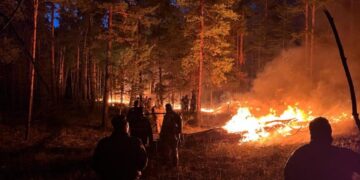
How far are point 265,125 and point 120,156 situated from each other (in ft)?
44.3

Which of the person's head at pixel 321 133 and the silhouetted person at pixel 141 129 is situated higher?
the person's head at pixel 321 133

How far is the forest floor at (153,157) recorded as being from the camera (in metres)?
10.4

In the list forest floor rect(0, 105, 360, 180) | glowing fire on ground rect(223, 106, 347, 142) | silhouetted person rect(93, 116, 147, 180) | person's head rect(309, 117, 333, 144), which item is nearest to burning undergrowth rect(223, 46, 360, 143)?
glowing fire on ground rect(223, 106, 347, 142)

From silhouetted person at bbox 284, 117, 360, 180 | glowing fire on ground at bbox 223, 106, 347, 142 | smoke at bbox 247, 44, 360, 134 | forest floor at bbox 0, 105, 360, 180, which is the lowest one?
forest floor at bbox 0, 105, 360, 180

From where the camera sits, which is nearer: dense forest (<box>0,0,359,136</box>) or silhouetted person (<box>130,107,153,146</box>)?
silhouetted person (<box>130,107,153,146</box>)

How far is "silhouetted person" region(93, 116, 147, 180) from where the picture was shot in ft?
17.6

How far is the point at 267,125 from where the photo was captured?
17.8 metres

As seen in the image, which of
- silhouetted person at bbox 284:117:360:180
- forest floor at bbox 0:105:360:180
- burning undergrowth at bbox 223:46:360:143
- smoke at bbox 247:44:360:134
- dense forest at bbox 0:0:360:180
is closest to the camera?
silhouetted person at bbox 284:117:360:180

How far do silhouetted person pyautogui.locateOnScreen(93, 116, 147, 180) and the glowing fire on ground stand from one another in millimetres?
11820

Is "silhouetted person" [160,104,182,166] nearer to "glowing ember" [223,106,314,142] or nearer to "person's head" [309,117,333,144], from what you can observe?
"glowing ember" [223,106,314,142]

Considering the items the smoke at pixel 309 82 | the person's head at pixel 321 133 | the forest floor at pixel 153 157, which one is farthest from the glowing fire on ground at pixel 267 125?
the person's head at pixel 321 133

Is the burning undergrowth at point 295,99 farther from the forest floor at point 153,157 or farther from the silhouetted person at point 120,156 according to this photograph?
the silhouetted person at point 120,156

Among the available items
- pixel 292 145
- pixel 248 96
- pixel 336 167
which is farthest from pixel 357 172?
pixel 248 96

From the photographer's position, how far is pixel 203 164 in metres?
11.8
